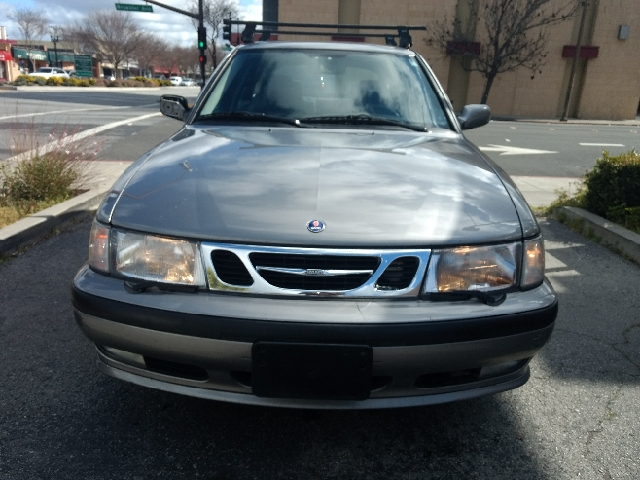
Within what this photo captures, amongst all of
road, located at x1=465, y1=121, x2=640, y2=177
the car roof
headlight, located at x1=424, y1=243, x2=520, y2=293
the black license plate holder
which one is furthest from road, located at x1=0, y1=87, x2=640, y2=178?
headlight, located at x1=424, y1=243, x2=520, y2=293

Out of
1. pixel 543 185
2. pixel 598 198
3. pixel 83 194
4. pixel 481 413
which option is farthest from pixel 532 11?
pixel 481 413

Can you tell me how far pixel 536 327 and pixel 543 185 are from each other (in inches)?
259

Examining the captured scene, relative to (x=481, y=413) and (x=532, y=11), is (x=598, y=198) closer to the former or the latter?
(x=481, y=413)

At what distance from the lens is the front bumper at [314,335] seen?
1.77 metres

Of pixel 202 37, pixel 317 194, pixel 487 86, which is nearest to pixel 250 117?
pixel 317 194

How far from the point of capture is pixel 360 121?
299 centimetres

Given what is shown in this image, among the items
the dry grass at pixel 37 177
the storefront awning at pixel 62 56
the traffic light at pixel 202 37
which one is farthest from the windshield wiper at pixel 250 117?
the storefront awning at pixel 62 56

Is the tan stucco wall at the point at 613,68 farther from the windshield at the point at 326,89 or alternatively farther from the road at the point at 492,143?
the windshield at the point at 326,89

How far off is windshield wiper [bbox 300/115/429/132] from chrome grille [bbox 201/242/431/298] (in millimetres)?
1302

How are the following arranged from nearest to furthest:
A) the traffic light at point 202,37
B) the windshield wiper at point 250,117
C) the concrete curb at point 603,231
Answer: the windshield wiper at point 250,117, the concrete curb at point 603,231, the traffic light at point 202,37

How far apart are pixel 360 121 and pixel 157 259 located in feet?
4.95

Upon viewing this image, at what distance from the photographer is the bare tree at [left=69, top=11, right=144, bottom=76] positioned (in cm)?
6506

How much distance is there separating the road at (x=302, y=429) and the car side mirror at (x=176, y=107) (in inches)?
59.6

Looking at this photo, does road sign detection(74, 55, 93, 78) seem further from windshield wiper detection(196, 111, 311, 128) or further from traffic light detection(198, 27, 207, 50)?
windshield wiper detection(196, 111, 311, 128)
